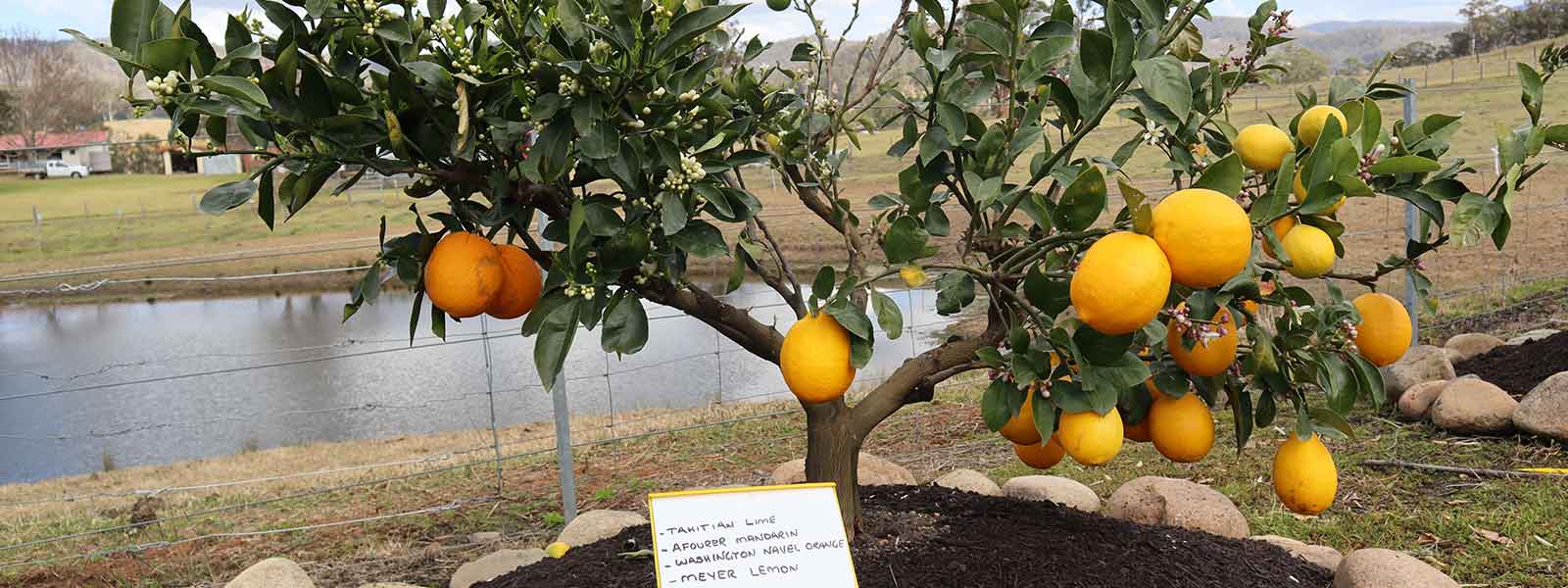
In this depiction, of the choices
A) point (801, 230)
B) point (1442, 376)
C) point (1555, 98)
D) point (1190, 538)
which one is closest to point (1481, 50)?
point (1555, 98)

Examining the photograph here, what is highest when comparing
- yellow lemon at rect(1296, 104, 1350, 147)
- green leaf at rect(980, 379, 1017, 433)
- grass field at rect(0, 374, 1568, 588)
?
yellow lemon at rect(1296, 104, 1350, 147)

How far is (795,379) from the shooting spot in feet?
5.48

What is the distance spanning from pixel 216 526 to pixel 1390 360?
4745 millimetres

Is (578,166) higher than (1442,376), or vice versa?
(578,166)

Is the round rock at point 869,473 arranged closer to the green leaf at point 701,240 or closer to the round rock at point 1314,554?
the round rock at point 1314,554

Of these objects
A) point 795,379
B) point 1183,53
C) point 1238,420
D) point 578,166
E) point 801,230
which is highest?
point 1183,53

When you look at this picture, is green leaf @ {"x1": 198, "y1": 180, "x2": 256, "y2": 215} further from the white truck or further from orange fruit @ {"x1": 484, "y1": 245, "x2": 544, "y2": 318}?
the white truck

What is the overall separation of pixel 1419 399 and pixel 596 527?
394 centimetres

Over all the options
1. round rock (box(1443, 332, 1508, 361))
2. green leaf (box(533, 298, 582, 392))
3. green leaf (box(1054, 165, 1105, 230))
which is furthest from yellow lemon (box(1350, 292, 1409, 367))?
round rock (box(1443, 332, 1508, 361))

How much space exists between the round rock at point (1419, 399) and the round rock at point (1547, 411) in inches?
17.3

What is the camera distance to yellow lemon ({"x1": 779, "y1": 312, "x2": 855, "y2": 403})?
165 cm

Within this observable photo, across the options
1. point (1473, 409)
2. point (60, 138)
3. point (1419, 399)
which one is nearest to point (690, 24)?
point (1473, 409)

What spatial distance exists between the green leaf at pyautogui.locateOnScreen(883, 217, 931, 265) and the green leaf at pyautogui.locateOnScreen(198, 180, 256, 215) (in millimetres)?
911

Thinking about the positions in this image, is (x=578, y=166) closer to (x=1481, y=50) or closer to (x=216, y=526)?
(x=216, y=526)
